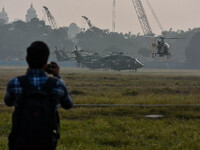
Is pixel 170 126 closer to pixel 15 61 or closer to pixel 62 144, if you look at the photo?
pixel 62 144

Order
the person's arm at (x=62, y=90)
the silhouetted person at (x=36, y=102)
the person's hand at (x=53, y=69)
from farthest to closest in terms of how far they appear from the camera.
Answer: the person's hand at (x=53, y=69) → the person's arm at (x=62, y=90) → the silhouetted person at (x=36, y=102)

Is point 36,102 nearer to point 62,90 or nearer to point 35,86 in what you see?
point 35,86

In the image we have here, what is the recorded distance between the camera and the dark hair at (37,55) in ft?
17.9

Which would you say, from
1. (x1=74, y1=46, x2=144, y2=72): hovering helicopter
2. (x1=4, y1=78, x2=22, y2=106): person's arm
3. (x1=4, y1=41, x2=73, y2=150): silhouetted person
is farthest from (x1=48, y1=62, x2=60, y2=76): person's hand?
(x1=74, y1=46, x2=144, y2=72): hovering helicopter

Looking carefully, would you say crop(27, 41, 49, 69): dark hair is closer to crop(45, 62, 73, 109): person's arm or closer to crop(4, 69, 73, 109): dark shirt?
crop(4, 69, 73, 109): dark shirt

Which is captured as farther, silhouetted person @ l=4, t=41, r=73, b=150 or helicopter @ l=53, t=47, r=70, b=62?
helicopter @ l=53, t=47, r=70, b=62

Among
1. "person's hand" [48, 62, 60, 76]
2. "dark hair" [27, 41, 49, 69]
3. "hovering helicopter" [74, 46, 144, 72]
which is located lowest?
"hovering helicopter" [74, 46, 144, 72]

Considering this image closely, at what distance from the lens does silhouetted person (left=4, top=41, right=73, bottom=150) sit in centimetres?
523

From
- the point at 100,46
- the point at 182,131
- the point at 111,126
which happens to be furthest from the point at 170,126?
the point at 100,46

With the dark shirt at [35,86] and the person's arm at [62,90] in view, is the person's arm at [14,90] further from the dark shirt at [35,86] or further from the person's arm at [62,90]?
the person's arm at [62,90]

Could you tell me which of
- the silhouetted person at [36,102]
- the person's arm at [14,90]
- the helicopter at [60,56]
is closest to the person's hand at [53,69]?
the silhouetted person at [36,102]

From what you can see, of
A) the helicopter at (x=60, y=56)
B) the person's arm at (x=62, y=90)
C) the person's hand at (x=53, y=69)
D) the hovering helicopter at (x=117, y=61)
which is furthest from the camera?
the helicopter at (x=60, y=56)

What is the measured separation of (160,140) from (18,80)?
7.09 meters

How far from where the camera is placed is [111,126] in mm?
13938
